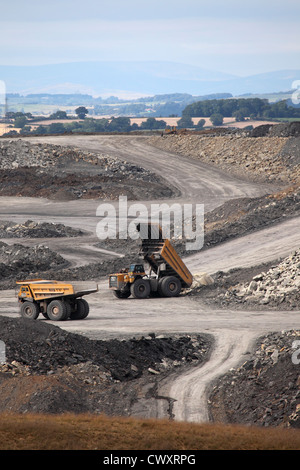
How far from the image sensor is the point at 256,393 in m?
17.8

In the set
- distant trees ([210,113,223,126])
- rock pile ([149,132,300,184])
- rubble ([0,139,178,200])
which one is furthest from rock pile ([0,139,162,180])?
distant trees ([210,113,223,126])

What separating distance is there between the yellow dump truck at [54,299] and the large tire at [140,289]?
172 inches

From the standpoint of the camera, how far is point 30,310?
2633 centimetres

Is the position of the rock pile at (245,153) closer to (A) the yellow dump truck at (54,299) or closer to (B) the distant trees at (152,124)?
(A) the yellow dump truck at (54,299)

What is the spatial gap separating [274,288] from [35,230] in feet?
78.9

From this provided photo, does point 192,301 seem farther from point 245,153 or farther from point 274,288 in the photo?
point 245,153

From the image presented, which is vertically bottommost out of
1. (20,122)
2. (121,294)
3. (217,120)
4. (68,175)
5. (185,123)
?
(121,294)

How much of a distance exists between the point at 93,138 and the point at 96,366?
205 feet

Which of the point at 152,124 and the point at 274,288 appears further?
the point at 152,124

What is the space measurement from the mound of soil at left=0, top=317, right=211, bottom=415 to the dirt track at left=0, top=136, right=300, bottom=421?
93 centimetres

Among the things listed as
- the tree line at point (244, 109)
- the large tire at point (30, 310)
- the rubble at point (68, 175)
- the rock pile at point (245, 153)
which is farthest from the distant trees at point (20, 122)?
the large tire at point (30, 310)

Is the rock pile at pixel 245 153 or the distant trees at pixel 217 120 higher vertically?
the distant trees at pixel 217 120

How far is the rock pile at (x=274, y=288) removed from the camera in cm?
2822

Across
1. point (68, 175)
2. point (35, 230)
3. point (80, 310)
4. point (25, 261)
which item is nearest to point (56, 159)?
point (68, 175)
